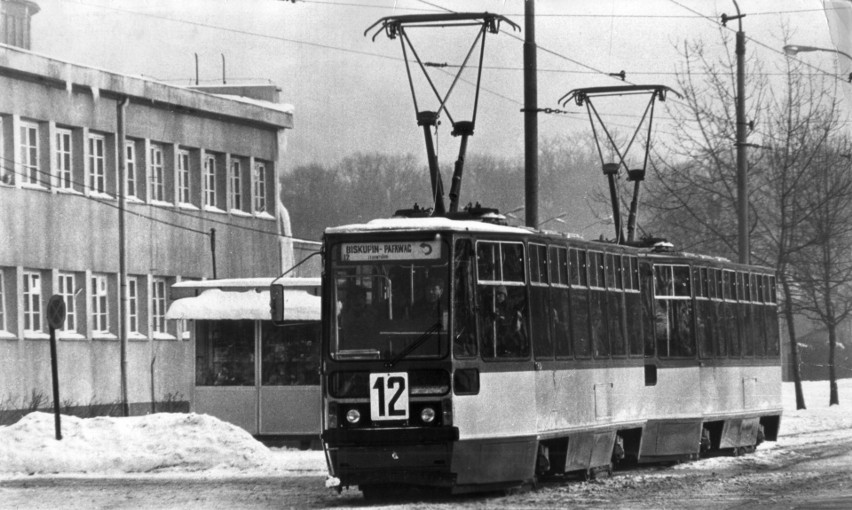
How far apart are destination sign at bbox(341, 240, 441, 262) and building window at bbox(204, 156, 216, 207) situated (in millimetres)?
33463

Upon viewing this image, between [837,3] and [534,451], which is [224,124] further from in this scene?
[837,3]

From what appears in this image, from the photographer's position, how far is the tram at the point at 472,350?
1684cm

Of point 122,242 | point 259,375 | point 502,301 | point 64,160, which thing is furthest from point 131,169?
point 502,301

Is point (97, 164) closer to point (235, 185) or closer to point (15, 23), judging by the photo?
point (15, 23)

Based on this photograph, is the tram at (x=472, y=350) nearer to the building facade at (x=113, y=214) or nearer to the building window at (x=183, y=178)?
the building facade at (x=113, y=214)

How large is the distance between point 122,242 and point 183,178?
4185mm

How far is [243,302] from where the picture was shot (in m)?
29.8

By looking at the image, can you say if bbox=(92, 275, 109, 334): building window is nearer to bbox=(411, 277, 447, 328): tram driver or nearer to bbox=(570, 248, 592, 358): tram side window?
bbox=(570, 248, 592, 358): tram side window

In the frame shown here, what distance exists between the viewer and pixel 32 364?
41.8 m

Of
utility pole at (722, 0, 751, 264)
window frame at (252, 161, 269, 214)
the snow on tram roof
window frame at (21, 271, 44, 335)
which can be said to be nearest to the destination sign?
the snow on tram roof

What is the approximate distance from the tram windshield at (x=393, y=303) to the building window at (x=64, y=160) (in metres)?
27.6

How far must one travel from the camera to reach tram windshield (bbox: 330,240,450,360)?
16953 millimetres

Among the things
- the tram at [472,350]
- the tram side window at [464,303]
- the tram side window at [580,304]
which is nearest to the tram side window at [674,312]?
the tram at [472,350]

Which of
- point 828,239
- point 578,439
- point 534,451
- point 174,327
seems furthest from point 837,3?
point 174,327
